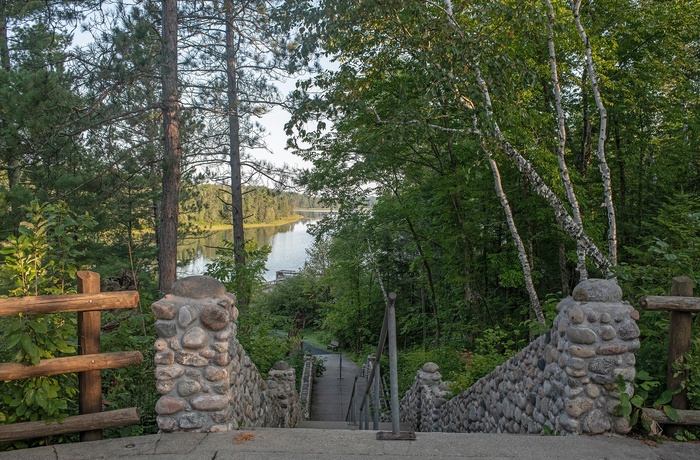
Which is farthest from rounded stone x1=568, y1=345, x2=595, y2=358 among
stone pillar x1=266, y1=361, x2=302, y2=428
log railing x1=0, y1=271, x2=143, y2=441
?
stone pillar x1=266, y1=361, x2=302, y2=428

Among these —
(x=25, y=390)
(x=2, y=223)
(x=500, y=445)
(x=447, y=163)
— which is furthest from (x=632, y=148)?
(x=2, y=223)

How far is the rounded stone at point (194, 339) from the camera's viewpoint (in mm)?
3082

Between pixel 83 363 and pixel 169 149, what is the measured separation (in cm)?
575

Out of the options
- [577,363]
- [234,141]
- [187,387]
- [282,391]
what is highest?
[234,141]

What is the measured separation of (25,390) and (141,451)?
853mm

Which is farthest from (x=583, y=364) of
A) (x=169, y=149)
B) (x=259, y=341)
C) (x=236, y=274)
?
(x=169, y=149)

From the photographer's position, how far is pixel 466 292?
13.3m

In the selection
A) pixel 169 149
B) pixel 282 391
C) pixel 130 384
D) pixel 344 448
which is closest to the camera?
pixel 344 448

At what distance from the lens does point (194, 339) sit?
3.08m

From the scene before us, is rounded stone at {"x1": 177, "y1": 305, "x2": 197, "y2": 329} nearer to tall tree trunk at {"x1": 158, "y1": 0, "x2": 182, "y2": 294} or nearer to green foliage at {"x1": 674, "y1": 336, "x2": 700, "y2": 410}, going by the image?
green foliage at {"x1": 674, "y1": 336, "x2": 700, "y2": 410}

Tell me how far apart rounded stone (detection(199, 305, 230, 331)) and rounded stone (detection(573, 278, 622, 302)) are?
2.52 meters

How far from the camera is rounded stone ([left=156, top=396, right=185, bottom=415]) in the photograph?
305cm

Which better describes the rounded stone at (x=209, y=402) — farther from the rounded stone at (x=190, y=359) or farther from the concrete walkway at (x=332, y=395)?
the concrete walkway at (x=332, y=395)

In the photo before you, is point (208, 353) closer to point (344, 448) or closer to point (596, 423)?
point (344, 448)
